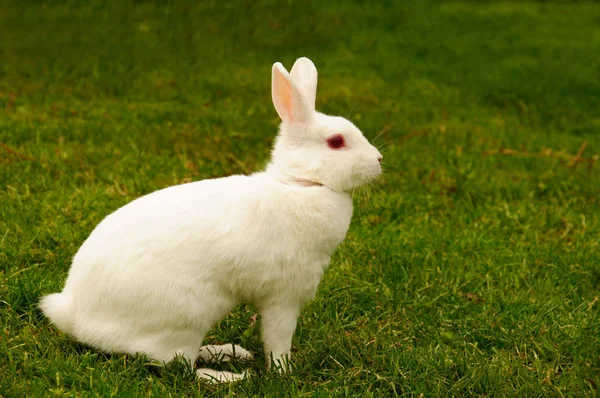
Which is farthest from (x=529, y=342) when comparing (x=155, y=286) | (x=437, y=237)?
Answer: (x=155, y=286)

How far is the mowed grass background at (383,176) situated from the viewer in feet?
10.2

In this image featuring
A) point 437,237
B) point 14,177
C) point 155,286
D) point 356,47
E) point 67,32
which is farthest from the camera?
point 356,47

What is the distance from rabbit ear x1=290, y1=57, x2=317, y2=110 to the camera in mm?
3293

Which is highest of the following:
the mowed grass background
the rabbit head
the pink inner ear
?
the pink inner ear

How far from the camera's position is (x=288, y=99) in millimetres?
3111

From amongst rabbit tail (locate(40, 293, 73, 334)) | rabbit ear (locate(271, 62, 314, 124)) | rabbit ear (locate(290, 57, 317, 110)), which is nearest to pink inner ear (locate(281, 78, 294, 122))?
rabbit ear (locate(271, 62, 314, 124))

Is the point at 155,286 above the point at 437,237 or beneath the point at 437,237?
above

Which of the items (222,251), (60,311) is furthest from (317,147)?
(60,311)

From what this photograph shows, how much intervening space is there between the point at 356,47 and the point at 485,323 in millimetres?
6592

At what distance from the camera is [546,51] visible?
9.77m

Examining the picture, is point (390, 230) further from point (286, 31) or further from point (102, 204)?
point (286, 31)

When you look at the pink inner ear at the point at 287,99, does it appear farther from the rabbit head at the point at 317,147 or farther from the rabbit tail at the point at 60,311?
the rabbit tail at the point at 60,311

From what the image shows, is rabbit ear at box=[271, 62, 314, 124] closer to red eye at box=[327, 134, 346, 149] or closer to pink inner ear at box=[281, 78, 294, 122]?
pink inner ear at box=[281, 78, 294, 122]

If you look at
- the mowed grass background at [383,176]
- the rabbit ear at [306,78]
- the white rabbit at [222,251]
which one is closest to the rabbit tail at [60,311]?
the white rabbit at [222,251]
